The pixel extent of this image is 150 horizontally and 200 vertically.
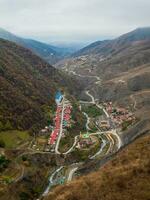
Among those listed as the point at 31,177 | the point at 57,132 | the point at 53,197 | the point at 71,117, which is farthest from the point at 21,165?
the point at 71,117

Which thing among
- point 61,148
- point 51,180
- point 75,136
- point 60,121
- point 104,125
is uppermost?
point 60,121

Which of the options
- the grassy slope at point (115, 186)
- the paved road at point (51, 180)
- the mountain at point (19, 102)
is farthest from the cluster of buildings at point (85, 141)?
the grassy slope at point (115, 186)

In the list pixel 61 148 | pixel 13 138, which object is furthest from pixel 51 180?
pixel 13 138

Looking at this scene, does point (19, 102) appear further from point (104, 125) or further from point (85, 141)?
point (104, 125)

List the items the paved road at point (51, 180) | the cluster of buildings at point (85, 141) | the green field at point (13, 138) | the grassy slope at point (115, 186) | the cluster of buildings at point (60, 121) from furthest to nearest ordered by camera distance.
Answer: the cluster of buildings at point (60, 121)
the cluster of buildings at point (85, 141)
the green field at point (13, 138)
the paved road at point (51, 180)
the grassy slope at point (115, 186)

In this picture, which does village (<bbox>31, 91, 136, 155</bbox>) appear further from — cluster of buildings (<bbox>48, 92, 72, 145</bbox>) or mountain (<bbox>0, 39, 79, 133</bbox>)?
mountain (<bbox>0, 39, 79, 133</bbox>)

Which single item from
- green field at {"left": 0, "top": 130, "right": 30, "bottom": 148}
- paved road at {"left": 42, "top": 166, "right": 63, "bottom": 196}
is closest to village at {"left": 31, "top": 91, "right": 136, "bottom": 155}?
green field at {"left": 0, "top": 130, "right": 30, "bottom": 148}

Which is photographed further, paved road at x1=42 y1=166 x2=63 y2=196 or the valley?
paved road at x1=42 y1=166 x2=63 y2=196

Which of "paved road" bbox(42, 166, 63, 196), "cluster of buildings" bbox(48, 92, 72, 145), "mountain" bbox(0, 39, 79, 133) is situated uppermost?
"mountain" bbox(0, 39, 79, 133)

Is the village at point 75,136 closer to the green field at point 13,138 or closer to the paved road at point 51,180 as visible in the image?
the green field at point 13,138

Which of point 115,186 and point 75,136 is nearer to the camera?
point 115,186
